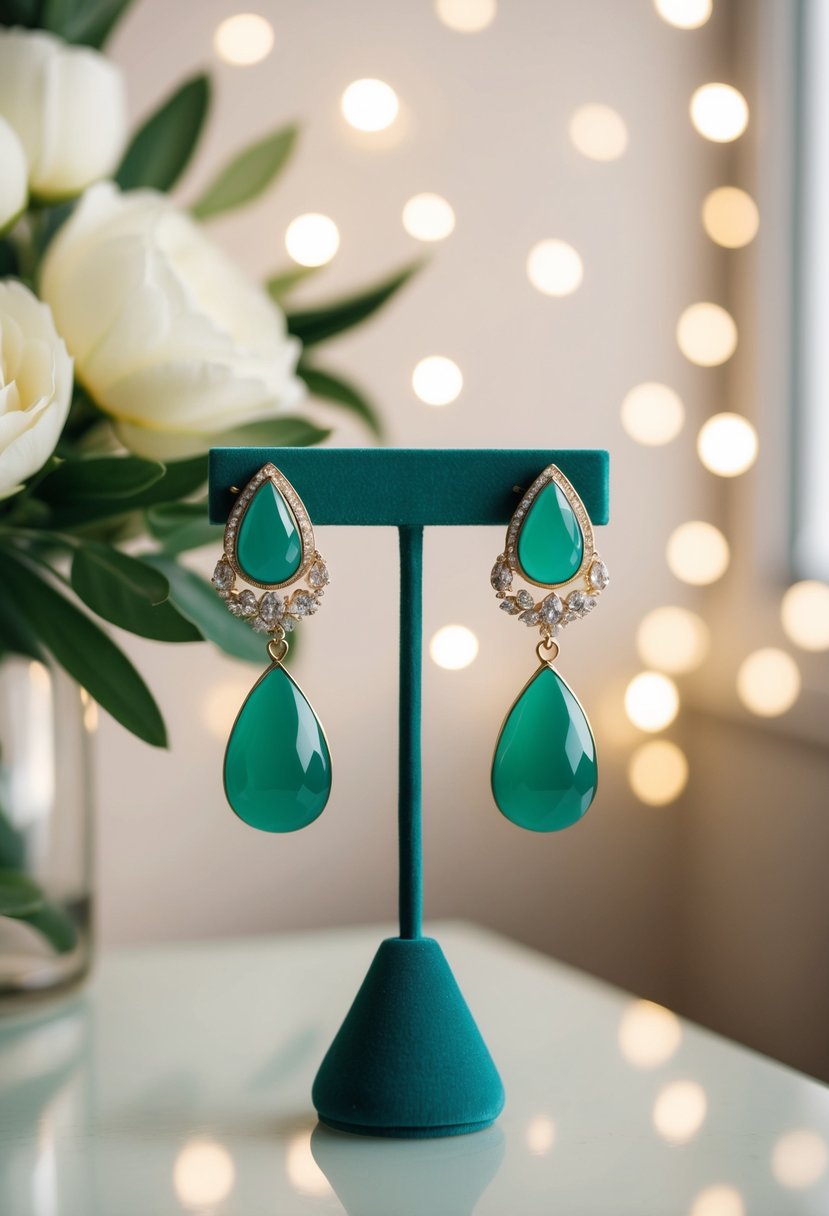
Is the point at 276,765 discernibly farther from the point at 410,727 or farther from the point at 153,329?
the point at 153,329

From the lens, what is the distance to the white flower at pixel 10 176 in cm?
60

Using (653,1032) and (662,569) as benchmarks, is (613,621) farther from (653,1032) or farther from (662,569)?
(653,1032)

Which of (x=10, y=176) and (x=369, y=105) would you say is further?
(x=369, y=105)

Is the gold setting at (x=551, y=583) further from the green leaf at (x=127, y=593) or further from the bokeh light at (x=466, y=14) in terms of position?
the bokeh light at (x=466, y=14)

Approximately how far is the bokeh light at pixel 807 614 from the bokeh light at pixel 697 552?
9 centimetres

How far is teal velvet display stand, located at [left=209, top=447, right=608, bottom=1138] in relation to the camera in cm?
52

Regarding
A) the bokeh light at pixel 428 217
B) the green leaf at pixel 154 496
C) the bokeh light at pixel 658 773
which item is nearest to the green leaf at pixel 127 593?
the green leaf at pixel 154 496

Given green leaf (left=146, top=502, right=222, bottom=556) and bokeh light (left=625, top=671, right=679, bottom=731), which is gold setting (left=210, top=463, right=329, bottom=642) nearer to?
green leaf (left=146, top=502, right=222, bottom=556)

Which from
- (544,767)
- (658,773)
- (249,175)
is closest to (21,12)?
(249,175)

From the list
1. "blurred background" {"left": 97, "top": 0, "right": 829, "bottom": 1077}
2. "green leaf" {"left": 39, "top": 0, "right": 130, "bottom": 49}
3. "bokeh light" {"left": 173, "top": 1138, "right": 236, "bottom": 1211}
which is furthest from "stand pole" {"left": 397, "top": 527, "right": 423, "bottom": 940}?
"blurred background" {"left": 97, "top": 0, "right": 829, "bottom": 1077}

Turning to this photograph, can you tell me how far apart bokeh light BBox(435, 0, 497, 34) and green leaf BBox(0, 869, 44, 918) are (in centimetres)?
68

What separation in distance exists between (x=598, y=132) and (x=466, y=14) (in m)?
0.13

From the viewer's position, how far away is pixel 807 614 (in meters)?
0.97

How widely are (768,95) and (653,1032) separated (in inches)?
26.2
